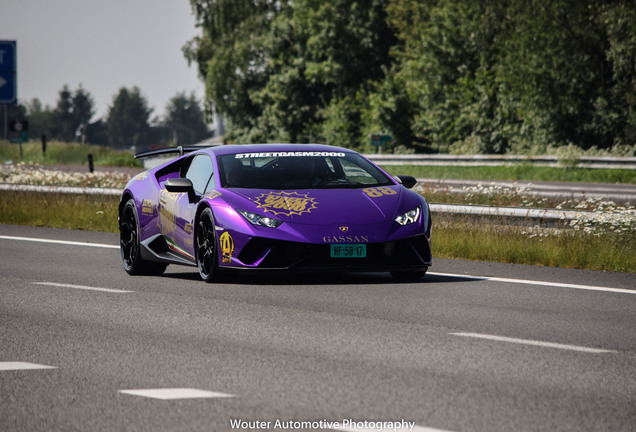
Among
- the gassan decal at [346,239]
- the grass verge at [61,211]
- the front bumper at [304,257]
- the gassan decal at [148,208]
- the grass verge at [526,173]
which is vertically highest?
the gassan decal at [148,208]

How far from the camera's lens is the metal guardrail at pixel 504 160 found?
34.7m

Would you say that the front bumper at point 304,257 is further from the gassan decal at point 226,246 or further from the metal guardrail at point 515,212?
the metal guardrail at point 515,212

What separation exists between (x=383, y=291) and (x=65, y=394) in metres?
4.75

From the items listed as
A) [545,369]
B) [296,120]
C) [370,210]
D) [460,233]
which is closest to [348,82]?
[296,120]

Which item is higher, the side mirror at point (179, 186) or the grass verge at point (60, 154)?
the side mirror at point (179, 186)

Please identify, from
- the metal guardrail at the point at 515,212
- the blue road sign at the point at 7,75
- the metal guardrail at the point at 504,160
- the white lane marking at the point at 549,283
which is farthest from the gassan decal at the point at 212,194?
the metal guardrail at the point at 504,160

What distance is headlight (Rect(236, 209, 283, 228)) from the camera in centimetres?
1010

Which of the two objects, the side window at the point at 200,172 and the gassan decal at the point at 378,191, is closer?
the gassan decal at the point at 378,191

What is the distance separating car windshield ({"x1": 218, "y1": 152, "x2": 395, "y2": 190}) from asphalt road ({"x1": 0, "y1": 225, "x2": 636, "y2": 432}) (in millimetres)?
928

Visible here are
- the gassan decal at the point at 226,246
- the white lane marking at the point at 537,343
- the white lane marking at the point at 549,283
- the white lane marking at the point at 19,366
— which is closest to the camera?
the white lane marking at the point at 19,366

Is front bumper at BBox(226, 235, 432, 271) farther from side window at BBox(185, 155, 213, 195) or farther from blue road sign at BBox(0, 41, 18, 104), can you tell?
blue road sign at BBox(0, 41, 18, 104)

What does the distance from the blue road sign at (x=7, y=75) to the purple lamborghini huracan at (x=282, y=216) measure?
16258 mm

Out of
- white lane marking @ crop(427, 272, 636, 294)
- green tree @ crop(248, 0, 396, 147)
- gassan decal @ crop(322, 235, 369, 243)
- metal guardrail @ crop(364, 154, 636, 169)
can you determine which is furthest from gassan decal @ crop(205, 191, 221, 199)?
green tree @ crop(248, 0, 396, 147)

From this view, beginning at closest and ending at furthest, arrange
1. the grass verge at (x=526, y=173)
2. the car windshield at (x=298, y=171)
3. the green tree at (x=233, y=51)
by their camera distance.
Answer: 1. the car windshield at (x=298, y=171)
2. the grass verge at (x=526, y=173)
3. the green tree at (x=233, y=51)
